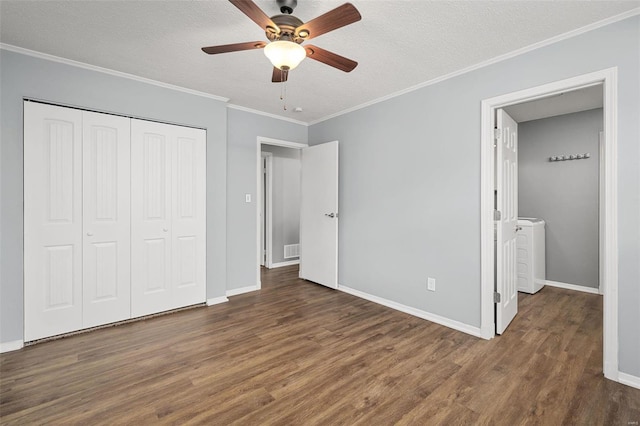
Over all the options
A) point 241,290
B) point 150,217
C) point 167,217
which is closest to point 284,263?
point 241,290

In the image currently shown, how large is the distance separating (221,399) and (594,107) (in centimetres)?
543

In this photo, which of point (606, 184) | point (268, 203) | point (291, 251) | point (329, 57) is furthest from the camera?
point (291, 251)

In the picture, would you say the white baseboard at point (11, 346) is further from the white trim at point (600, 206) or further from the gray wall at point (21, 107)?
the white trim at point (600, 206)

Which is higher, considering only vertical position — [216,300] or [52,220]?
[52,220]

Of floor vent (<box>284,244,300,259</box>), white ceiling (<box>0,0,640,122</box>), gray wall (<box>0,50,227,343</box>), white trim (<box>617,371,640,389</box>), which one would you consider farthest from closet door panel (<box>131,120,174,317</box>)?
white trim (<box>617,371,640,389</box>)

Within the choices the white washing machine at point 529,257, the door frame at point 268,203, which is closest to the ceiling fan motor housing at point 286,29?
the door frame at point 268,203

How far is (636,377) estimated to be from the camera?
6.35ft

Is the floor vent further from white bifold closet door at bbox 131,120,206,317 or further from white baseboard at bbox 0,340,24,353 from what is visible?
white baseboard at bbox 0,340,24,353

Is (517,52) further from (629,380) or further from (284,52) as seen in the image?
(629,380)

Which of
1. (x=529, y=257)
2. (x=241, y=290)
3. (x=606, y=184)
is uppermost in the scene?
(x=606, y=184)

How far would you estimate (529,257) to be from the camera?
394 centimetres

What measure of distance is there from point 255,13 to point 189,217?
2.48 metres

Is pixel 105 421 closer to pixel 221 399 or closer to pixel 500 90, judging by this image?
pixel 221 399

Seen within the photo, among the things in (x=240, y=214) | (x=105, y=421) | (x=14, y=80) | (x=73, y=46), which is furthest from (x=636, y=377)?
(x=14, y=80)
